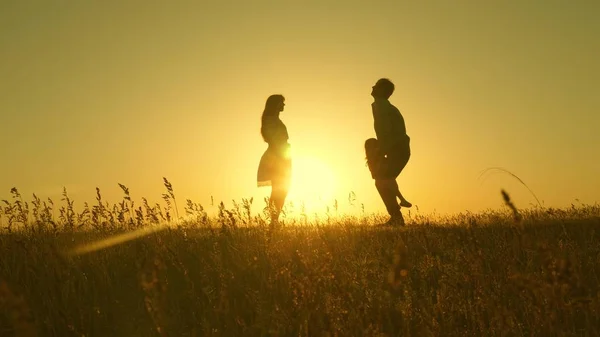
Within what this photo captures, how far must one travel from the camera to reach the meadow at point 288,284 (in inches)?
99.3

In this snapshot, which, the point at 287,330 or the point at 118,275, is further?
the point at 118,275

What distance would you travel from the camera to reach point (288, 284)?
4.02 m

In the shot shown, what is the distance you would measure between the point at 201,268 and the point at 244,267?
516mm

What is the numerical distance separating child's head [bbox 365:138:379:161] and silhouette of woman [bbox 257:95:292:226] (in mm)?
1681

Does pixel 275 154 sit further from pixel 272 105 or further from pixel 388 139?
pixel 388 139

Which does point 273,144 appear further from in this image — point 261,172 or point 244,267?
point 244,267

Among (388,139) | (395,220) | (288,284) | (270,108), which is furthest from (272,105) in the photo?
(288,284)

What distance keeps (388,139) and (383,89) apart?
104cm

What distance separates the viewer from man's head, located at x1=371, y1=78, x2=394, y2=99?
12.0 meters

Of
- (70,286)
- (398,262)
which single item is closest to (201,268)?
(70,286)

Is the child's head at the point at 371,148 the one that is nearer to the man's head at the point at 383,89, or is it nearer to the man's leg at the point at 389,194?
the man's leg at the point at 389,194

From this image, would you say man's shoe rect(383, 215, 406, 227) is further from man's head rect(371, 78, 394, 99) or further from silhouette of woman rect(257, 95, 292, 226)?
man's head rect(371, 78, 394, 99)

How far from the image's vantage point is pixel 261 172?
11.8 metres

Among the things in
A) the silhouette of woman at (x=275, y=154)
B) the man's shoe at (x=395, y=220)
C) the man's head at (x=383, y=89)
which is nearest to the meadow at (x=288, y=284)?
the man's shoe at (x=395, y=220)
